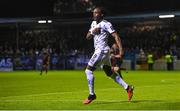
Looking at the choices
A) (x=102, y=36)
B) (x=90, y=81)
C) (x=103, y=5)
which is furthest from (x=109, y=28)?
(x=103, y=5)

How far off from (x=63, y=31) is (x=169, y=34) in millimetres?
12314

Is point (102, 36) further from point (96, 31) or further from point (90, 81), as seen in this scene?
point (90, 81)

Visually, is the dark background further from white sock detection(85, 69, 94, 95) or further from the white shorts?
white sock detection(85, 69, 94, 95)

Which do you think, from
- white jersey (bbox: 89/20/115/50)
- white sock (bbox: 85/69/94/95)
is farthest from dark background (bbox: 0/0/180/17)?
white sock (bbox: 85/69/94/95)

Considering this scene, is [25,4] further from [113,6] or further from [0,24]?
[113,6]

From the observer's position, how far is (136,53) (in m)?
49.7

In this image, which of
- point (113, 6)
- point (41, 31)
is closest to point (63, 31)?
point (41, 31)

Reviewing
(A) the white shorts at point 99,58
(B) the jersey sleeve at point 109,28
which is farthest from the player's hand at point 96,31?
(A) the white shorts at point 99,58

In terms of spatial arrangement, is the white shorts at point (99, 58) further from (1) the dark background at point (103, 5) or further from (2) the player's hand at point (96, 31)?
(1) the dark background at point (103, 5)

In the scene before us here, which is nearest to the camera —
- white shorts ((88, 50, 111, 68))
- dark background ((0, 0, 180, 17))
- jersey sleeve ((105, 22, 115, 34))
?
jersey sleeve ((105, 22, 115, 34))

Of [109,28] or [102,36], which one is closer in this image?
[109,28]

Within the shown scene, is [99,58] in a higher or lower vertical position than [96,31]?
lower

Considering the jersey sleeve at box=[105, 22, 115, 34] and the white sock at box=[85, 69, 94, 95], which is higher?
the jersey sleeve at box=[105, 22, 115, 34]

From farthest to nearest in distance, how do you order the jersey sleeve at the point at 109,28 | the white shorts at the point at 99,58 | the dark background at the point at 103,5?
the dark background at the point at 103,5, the white shorts at the point at 99,58, the jersey sleeve at the point at 109,28
